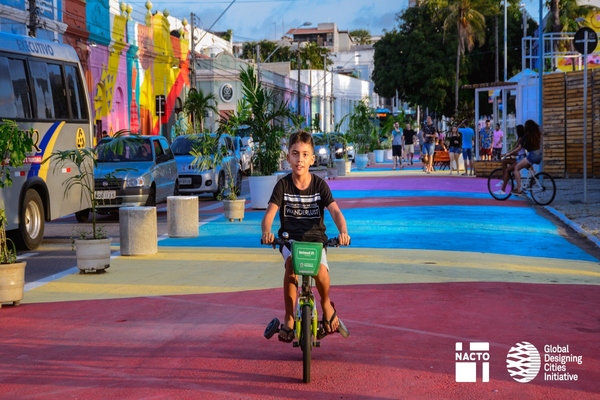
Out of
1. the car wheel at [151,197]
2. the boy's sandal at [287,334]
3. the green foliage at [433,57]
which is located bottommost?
the boy's sandal at [287,334]

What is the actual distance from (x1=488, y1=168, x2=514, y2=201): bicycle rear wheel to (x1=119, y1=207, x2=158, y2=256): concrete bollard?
10.9 metres

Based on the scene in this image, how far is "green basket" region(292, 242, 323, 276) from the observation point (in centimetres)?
628

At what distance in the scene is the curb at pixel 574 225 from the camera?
14.7m

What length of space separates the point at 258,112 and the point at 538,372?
16038 millimetres

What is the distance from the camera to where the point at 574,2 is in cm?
5297

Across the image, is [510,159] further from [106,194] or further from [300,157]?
[300,157]

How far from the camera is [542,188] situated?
2094 cm

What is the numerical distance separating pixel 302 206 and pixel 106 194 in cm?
1345

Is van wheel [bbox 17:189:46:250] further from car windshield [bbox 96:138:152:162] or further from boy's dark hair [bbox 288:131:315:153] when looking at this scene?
boy's dark hair [bbox 288:131:315:153]

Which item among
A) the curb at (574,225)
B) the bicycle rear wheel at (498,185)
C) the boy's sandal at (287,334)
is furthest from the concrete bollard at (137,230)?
the bicycle rear wheel at (498,185)

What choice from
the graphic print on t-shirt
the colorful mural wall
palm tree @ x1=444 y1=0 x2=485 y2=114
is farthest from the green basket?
palm tree @ x1=444 y1=0 x2=485 y2=114

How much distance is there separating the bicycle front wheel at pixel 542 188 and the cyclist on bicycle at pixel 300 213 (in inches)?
587

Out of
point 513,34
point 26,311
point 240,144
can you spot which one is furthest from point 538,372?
point 513,34

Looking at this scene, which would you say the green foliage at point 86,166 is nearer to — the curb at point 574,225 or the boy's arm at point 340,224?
the boy's arm at point 340,224
